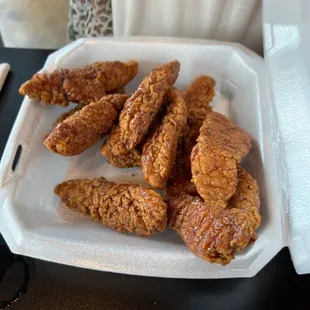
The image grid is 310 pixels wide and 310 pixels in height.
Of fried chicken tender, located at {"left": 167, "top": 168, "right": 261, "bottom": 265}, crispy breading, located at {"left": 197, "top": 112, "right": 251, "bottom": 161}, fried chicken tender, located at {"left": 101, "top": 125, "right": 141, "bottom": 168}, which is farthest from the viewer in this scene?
fried chicken tender, located at {"left": 101, "top": 125, "right": 141, "bottom": 168}

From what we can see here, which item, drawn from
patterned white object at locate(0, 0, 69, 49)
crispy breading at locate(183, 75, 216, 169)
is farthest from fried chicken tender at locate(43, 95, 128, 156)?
patterned white object at locate(0, 0, 69, 49)

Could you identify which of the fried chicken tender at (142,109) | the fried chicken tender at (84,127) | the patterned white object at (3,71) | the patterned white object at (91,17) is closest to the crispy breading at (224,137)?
the fried chicken tender at (142,109)

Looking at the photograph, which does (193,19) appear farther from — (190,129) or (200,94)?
(190,129)

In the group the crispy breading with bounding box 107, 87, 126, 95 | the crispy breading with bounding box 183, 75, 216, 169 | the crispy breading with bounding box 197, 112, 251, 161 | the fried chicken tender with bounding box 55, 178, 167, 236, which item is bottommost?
the fried chicken tender with bounding box 55, 178, 167, 236

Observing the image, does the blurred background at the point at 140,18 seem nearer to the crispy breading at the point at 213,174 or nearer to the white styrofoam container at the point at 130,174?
the white styrofoam container at the point at 130,174

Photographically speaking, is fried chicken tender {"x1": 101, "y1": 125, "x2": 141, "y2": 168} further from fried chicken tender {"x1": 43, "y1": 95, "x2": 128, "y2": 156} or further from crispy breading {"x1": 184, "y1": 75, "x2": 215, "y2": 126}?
crispy breading {"x1": 184, "y1": 75, "x2": 215, "y2": 126}

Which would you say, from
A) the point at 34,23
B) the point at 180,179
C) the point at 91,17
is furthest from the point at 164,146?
the point at 34,23

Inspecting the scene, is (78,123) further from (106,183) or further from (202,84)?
(202,84)
